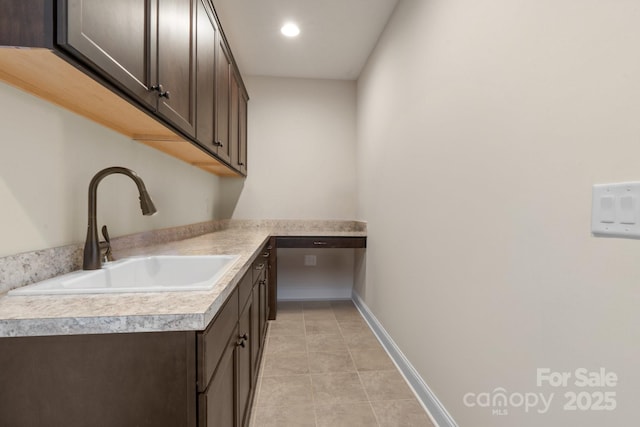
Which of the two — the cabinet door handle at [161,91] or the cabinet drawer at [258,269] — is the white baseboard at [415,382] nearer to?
the cabinet drawer at [258,269]

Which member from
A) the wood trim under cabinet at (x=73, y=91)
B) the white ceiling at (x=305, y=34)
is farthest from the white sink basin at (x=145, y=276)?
the white ceiling at (x=305, y=34)

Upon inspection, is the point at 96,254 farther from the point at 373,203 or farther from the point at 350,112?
the point at 350,112

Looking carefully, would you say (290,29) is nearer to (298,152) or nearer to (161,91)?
(298,152)

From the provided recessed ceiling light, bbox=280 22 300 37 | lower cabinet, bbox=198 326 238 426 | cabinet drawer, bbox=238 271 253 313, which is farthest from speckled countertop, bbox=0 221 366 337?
recessed ceiling light, bbox=280 22 300 37

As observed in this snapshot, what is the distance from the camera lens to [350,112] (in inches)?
133

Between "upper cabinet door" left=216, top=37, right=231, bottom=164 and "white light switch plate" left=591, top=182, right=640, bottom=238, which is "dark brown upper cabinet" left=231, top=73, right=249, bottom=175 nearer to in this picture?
"upper cabinet door" left=216, top=37, right=231, bottom=164

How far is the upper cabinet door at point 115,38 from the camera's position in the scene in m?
0.66

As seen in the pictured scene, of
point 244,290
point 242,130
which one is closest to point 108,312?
point 244,290

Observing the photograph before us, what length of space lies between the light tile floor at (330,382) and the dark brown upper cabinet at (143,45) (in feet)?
4.92

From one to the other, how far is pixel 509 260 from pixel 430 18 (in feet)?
4.45

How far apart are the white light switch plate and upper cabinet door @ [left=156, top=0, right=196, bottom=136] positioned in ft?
4.41

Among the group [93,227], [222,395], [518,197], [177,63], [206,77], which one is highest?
[206,77]

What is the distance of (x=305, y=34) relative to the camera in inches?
96.6

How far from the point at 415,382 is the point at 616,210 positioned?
1.43m
